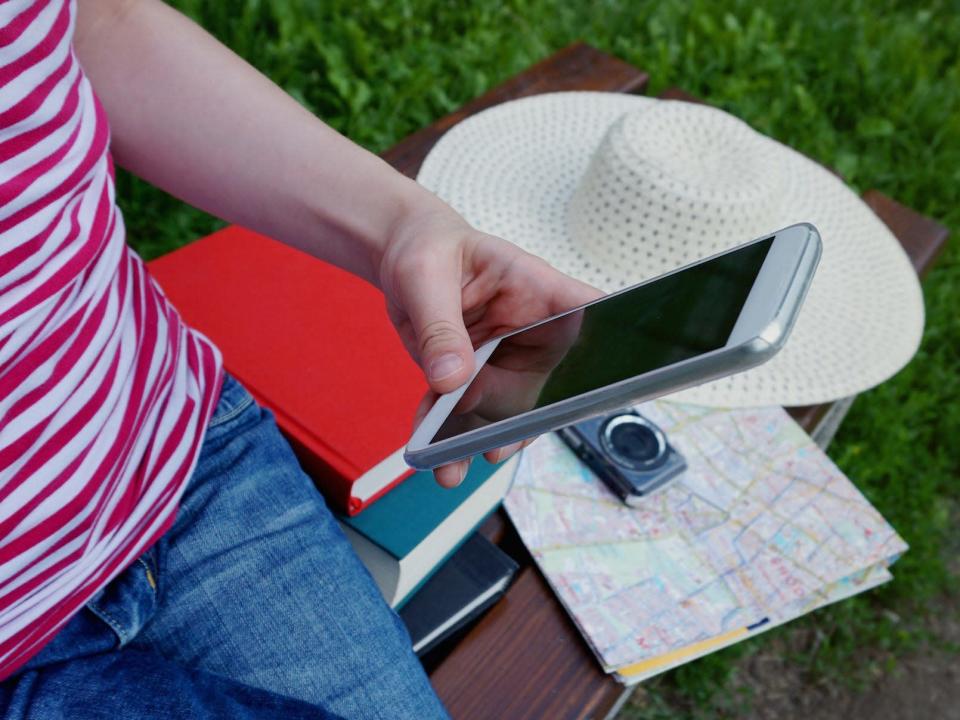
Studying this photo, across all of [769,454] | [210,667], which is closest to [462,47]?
[769,454]

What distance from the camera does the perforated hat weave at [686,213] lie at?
133cm

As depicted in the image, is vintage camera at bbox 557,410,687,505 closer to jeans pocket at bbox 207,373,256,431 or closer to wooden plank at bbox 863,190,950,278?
jeans pocket at bbox 207,373,256,431

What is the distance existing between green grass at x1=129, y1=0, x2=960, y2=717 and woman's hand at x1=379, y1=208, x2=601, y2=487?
919 millimetres

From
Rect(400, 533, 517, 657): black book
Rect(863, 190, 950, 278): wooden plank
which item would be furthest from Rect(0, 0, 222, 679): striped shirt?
Rect(863, 190, 950, 278): wooden plank

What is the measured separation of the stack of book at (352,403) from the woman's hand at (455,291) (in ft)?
0.33

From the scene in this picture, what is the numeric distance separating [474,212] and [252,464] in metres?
0.68

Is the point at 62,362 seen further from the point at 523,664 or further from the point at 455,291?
the point at 523,664

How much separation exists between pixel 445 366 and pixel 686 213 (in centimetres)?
71

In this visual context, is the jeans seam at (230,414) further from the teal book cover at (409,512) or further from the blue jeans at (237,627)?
the teal book cover at (409,512)

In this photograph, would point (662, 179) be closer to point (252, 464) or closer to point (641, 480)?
point (641, 480)

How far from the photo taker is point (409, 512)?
3.14 feet

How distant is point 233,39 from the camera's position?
1.93 metres

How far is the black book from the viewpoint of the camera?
1005 millimetres

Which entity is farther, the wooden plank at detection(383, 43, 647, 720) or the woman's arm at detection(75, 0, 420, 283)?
the wooden plank at detection(383, 43, 647, 720)
